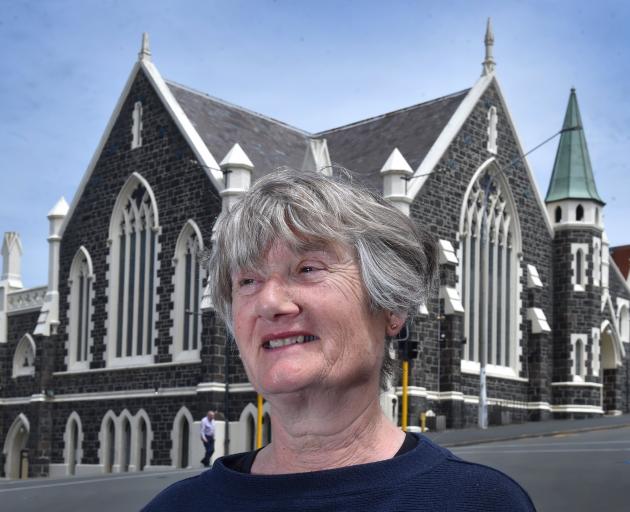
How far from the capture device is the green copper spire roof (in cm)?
3962

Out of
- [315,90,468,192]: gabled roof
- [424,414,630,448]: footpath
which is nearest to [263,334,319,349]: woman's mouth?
[424,414,630,448]: footpath

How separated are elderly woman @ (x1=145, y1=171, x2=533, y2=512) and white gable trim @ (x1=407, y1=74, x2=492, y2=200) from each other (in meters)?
30.4

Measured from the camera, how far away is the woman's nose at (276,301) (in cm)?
254

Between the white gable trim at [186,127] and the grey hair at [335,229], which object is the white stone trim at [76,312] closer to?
the white gable trim at [186,127]

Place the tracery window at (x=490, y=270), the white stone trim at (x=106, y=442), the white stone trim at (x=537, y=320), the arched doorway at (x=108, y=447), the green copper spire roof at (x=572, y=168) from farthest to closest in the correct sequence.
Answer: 1. the green copper spire roof at (x=572, y=168)
2. the white stone trim at (x=537, y=320)
3. the arched doorway at (x=108, y=447)
4. the white stone trim at (x=106, y=442)
5. the tracery window at (x=490, y=270)

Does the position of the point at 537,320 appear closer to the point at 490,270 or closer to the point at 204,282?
the point at 490,270

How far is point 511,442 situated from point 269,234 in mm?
23444

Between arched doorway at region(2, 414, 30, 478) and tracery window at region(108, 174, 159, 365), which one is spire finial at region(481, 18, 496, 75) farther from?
arched doorway at region(2, 414, 30, 478)

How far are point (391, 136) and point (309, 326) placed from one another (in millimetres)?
36940

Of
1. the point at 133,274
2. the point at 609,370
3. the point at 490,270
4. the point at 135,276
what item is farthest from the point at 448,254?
the point at 609,370

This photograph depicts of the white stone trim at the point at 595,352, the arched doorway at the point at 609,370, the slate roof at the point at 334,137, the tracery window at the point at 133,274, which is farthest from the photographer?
the arched doorway at the point at 609,370

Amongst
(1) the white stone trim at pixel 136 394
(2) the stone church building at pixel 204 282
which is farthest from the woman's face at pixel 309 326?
(1) the white stone trim at pixel 136 394

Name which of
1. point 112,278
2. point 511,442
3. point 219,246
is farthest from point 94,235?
point 219,246

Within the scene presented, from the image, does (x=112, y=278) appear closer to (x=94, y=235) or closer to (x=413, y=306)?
(x=94, y=235)
